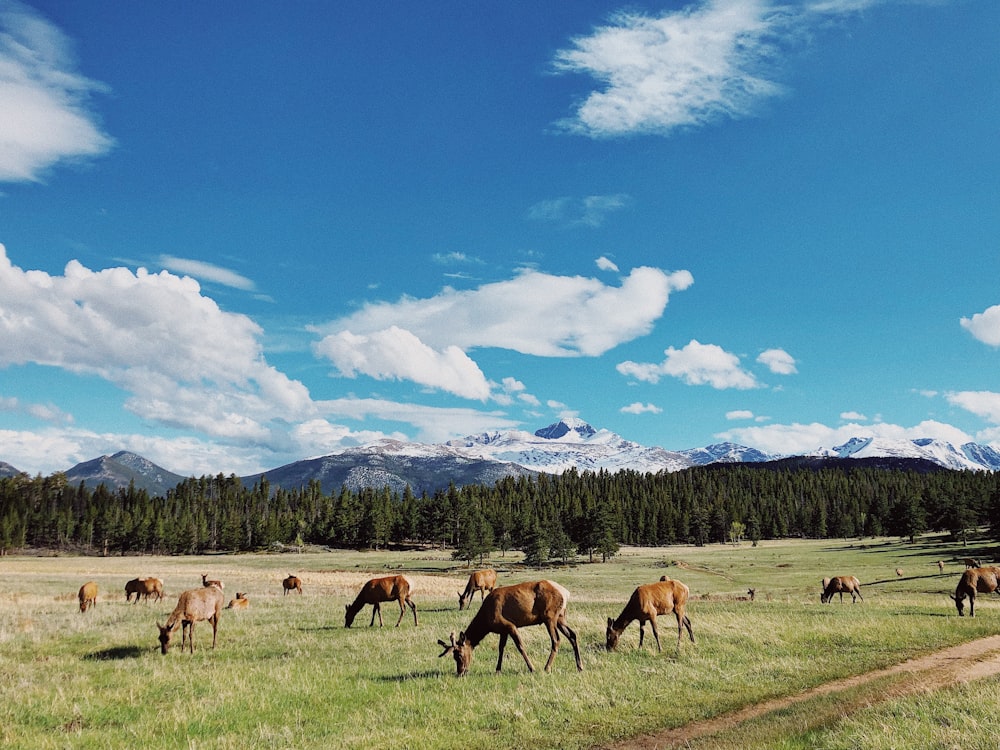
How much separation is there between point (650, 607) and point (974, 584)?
73.9ft

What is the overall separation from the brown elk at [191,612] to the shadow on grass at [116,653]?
0.83m

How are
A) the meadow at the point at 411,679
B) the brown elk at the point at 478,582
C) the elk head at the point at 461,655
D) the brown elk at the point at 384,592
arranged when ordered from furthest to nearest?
the brown elk at the point at 478,582, the brown elk at the point at 384,592, the elk head at the point at 461,655, the meadow at the point at 411,679

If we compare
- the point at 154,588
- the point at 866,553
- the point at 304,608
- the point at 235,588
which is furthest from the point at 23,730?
the point at 866,553

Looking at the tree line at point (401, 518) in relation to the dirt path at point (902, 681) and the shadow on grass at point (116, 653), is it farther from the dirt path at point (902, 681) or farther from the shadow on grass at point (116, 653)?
the shadow on grass at point (116, 653)

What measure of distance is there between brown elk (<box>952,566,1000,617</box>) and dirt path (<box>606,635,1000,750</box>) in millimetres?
9363

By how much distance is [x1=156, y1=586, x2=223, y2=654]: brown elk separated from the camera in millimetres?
20761

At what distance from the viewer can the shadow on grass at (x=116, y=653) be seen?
20.1 m

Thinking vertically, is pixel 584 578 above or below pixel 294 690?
below

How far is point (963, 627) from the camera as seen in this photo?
25.7 m

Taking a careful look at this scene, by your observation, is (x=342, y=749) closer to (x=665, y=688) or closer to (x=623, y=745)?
(x=623, y=745)

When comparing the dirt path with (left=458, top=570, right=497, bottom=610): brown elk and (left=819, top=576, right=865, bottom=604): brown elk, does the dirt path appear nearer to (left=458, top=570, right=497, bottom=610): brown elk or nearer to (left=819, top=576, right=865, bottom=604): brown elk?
(left=819, top=576, right=865, bottom=604): brown elk

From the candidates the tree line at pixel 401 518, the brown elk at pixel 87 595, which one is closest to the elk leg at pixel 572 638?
the brown elk at pixel 87 595

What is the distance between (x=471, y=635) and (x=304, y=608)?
68.0ft

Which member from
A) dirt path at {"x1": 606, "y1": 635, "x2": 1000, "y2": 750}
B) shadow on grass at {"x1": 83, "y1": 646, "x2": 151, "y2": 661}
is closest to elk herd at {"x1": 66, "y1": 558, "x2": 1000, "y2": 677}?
shadow on grass at {"x1": 83, "y1": 646, "x2": 151, "y2": 661}
